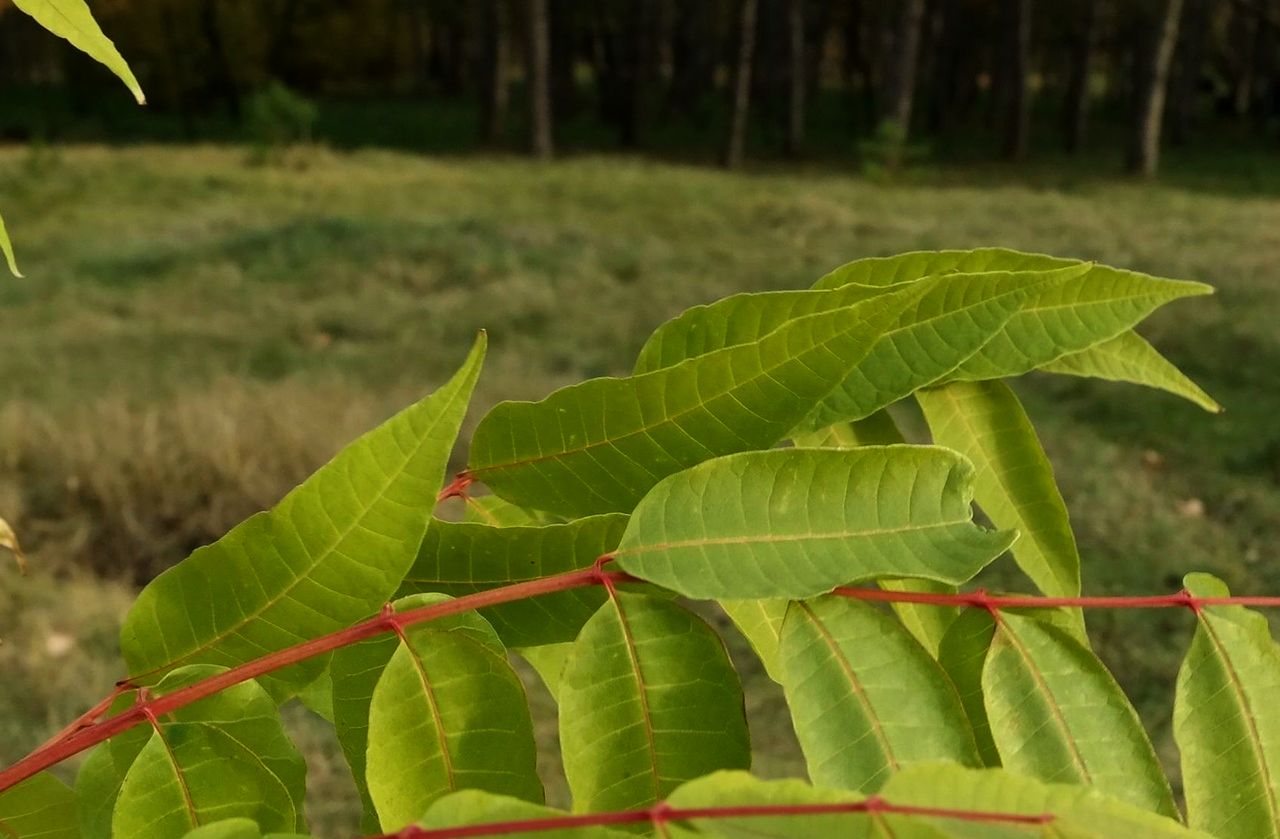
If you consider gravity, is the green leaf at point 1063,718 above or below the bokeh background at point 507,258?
above

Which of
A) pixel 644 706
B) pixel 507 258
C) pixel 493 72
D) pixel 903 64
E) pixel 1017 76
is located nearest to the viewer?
pixel 644 706

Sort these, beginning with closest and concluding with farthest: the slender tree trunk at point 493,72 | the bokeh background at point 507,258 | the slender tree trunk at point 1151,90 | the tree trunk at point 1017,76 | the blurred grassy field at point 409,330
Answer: the blurred grassy field at point 409,330
the bokeh background at point 507,258
the slender tree trunk at point 1151,90
the tree trunk at point 1017,76
the slender tree trunk at point 493,72

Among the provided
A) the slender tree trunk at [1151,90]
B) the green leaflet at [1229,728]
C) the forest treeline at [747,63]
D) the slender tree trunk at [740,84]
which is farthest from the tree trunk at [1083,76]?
the green leaflet at [1229,728]

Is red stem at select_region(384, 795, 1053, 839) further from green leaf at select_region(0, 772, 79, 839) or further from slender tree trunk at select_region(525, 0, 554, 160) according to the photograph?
slender tree trunk at select_region(525, 0, 554, 160)

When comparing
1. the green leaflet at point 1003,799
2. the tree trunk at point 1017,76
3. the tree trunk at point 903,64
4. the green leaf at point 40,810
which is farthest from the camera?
the tree trunk at point 1017,76

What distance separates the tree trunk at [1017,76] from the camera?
17.1m

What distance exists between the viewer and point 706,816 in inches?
15.1

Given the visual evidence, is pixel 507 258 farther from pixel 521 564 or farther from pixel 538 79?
pixel 521 564

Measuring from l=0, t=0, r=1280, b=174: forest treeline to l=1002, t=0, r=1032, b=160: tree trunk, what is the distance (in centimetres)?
3

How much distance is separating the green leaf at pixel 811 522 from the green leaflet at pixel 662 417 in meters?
0.03

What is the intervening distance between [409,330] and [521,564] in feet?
21.7

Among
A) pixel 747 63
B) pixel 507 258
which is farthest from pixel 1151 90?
pixel 507 258

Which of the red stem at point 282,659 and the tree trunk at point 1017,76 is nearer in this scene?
the red stem at point 282,659

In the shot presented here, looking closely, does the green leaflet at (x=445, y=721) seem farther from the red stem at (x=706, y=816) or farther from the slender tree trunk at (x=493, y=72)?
the slender tree trunk at (x=493, y=72)
